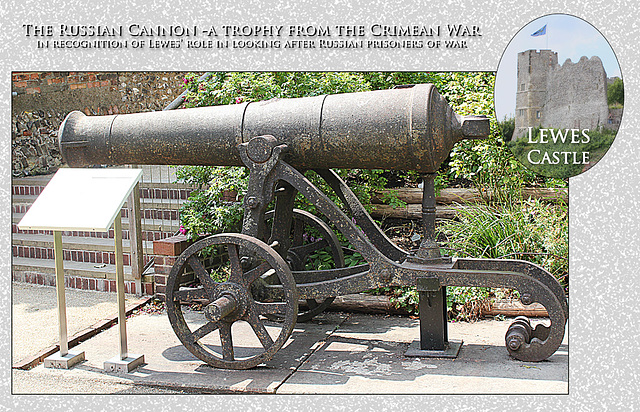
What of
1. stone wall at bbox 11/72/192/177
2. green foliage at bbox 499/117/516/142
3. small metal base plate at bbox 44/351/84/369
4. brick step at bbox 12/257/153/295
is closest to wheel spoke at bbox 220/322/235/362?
small metal base plate at bbox 44/351/84/369

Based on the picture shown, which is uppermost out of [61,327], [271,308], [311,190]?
[311,190]

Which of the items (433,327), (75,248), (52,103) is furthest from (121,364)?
(52,103)

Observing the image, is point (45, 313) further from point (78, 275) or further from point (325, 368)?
point (325, 368)

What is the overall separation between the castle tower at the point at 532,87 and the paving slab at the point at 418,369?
5.30ft

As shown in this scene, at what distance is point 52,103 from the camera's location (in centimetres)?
1088

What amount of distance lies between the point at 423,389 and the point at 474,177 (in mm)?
3131

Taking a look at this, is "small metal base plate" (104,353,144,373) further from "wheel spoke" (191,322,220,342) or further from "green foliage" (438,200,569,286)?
"green foliage" (438,200,569,286)

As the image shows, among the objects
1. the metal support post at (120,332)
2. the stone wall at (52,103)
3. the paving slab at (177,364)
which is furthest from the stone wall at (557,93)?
the stone wall at (52,103)

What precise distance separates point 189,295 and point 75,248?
9.90ft

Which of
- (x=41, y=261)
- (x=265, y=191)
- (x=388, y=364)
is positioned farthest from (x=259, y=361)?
(x=41, y=261)

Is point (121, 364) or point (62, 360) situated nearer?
point (121, 364)

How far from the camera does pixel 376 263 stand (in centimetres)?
440

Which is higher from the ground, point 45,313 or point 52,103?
point 52,103

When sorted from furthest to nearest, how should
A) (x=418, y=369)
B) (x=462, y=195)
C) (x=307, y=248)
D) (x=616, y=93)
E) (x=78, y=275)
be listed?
(x=78, y=275) → (x=462, y=195) → (x=307, y=248) → (x=418, y=369) → (x=616, y=93)
